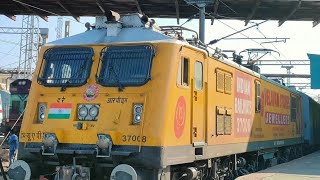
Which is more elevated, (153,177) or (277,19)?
(277,19)

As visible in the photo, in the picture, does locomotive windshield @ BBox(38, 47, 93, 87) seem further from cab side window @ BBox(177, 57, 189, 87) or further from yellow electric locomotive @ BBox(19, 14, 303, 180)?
cab side window @ BBox(177, 57, 189, 87)

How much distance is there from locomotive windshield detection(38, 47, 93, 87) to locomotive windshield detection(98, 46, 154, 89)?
0.32 metres

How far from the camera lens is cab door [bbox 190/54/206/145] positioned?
811cm

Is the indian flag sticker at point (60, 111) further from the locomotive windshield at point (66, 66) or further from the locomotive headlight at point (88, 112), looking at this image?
the locomotive windshield at point (66, 66)

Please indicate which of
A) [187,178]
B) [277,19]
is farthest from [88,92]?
[277,19]

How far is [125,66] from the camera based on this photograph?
25.1 feet

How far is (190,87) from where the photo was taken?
796 centimetres

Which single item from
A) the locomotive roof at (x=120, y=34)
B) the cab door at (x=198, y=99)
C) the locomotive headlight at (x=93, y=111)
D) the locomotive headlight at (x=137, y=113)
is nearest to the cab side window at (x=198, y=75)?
the cab door at (x=198, y=99)

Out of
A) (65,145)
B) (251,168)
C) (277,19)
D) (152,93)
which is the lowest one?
(251,168)

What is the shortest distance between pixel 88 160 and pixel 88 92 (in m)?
1.17

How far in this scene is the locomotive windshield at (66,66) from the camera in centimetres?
784

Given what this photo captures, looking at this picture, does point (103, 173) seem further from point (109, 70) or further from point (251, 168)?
point (251, 168)

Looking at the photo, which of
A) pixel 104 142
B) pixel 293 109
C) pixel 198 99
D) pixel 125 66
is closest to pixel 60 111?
pixel 104 142

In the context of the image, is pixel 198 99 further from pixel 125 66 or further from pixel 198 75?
pixel 125 66
